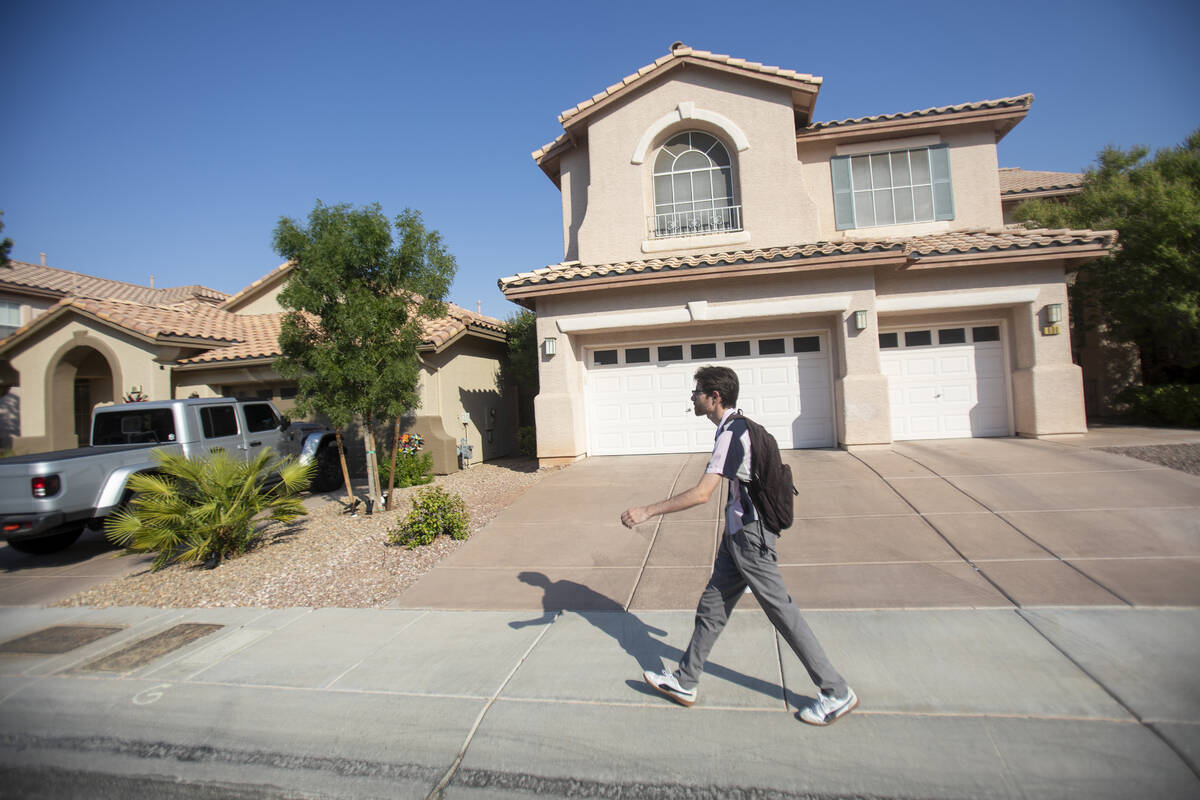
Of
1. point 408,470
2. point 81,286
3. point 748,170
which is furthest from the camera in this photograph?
point 81,286

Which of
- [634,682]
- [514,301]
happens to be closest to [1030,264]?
[514,301]

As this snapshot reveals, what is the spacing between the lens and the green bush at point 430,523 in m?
7.60

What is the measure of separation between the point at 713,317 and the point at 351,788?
9353 millimetres

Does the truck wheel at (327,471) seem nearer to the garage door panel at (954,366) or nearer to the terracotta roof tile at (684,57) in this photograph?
the terracotta roof tile at (684,57)

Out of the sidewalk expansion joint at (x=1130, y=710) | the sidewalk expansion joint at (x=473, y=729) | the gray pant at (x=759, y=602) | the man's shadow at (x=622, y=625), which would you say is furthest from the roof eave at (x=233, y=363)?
the sidewalk expansion joint at (x=1130, y=710)

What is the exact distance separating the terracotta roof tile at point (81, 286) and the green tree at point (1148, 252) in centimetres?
2907

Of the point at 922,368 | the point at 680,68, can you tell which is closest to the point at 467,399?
the point at 680,68

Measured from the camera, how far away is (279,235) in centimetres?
875

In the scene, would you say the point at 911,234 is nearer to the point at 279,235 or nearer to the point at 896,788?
the point at 279,235

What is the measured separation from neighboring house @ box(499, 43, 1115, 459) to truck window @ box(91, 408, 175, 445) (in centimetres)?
554

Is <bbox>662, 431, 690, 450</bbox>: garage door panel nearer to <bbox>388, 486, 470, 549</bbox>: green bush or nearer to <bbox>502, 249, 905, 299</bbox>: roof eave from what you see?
<bbox>502, 249, 905, 299</bbox>: roof eave

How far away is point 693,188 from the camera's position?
1312cm

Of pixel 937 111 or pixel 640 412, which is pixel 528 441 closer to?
pixel 640 412

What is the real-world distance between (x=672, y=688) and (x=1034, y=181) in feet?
63.4
